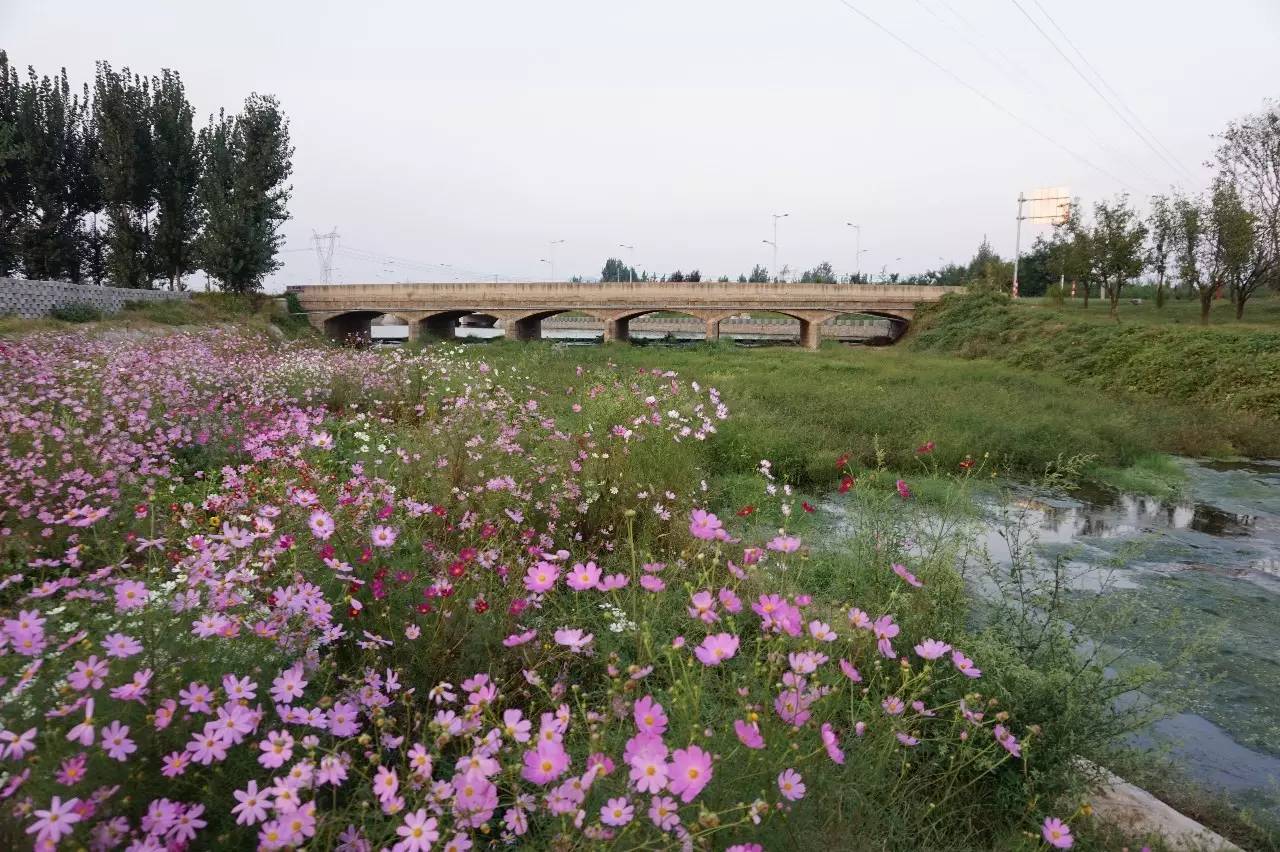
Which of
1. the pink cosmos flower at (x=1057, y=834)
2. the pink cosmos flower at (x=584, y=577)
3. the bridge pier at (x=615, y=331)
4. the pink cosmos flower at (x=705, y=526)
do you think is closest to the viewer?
the pink cosmos flower at (x=1057, y=834)

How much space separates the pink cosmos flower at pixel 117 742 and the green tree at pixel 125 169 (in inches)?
1282

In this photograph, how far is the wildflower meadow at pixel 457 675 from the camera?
4.65ft

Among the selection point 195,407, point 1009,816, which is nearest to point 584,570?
point 1009,816

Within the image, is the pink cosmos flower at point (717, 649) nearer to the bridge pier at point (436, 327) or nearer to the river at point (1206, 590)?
the river at point (1206, 590)

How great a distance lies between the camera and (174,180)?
28.5 m

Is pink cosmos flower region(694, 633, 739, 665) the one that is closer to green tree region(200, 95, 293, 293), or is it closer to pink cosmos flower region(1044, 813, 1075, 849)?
pink cosmos flower region(1044, 813, 1075, 849)

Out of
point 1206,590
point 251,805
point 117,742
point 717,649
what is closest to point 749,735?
point 717,649

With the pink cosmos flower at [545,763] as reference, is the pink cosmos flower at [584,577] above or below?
above

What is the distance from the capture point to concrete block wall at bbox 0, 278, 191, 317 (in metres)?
19.0

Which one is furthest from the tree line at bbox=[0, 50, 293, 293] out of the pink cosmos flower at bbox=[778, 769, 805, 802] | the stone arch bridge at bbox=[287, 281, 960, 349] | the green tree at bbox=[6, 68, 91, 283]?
the pink cosmos flower at bbox=[778, 769, 805, 802]

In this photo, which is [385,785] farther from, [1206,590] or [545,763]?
[1206,590]

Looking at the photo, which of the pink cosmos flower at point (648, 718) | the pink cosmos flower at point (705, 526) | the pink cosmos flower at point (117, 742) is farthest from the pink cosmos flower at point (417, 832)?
the pink cosmos flower at point (705, 526)

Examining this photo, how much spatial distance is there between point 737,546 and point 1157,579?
14.1 ft

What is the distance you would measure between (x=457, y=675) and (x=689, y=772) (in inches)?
50.7
